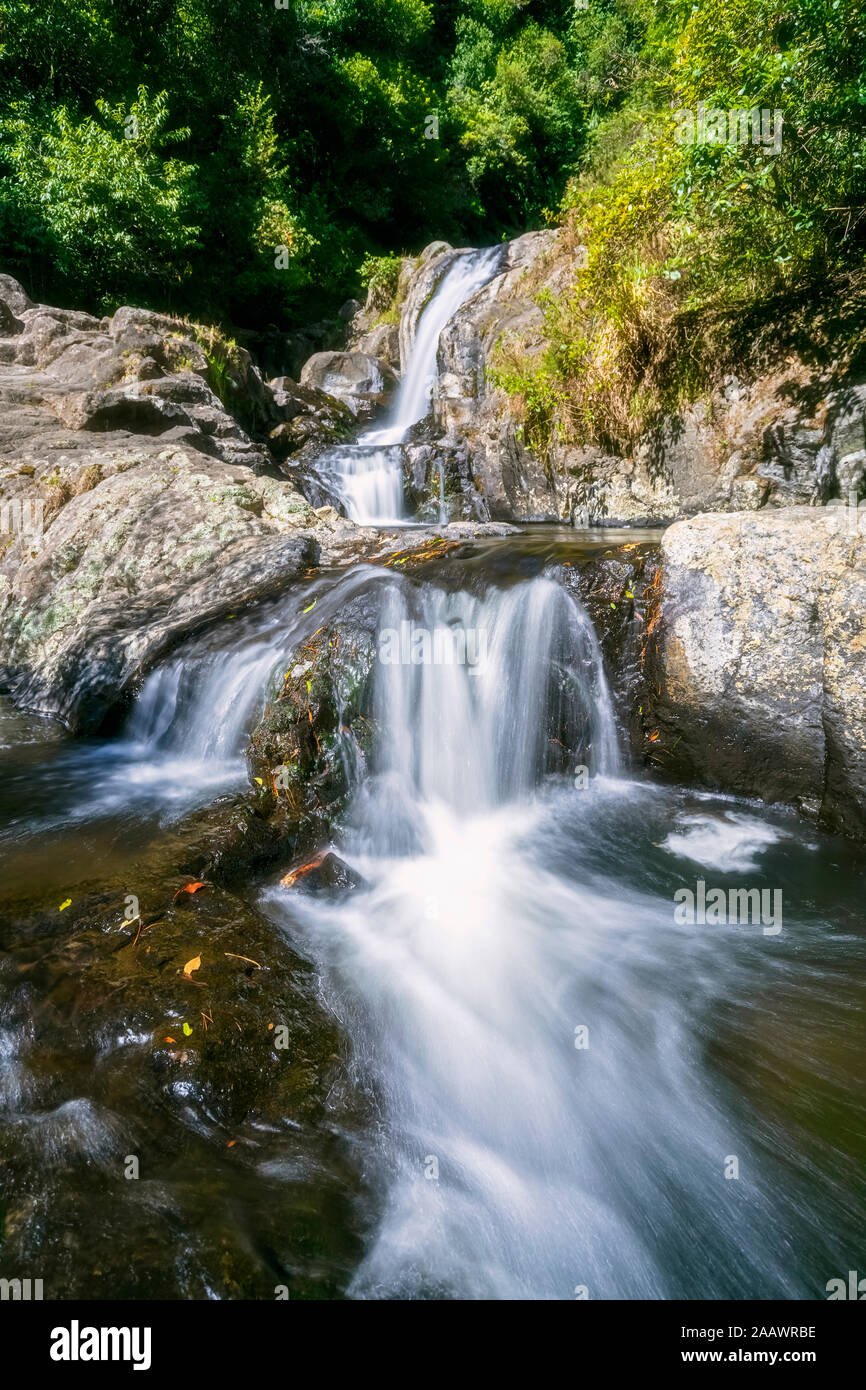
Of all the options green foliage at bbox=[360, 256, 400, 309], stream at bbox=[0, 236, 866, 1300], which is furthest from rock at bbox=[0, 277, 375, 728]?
green foliage at bbox=[360, 256, 400, 309]

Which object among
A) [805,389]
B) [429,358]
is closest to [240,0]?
[429,358]

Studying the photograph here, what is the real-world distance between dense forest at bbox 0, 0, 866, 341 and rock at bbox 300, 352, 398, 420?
2.56 meters

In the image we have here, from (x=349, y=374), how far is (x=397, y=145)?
10.1 m

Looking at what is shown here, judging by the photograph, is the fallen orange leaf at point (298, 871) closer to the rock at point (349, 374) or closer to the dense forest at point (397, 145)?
the dense forest at point (397, 145)

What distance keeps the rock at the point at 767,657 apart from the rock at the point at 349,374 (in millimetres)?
11918

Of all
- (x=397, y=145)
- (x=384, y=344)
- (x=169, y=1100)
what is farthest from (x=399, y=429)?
(x=397, y=145)

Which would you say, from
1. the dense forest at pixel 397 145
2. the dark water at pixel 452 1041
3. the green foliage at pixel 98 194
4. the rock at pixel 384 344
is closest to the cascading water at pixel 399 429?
the rock at pixel 384 344

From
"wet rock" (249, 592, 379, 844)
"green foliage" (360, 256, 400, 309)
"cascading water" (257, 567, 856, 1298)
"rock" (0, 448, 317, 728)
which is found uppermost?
"green foliage" (360, 256, 400, 309)

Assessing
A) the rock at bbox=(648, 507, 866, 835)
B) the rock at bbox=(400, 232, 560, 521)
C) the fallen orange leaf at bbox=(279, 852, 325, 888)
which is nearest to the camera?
the fallen orange leaf at bbox=(279, 852, 325, 888)

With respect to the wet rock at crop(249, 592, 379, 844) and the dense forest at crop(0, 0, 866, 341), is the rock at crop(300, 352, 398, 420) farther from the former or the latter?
the wet rock at crop(249, 592, 379, 844)

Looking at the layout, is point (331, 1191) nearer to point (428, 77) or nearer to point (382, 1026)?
point (382, 1026)

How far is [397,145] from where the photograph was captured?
19906mm

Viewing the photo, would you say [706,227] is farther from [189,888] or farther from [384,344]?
[384,344]

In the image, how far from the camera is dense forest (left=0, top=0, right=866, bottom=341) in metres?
6.12
